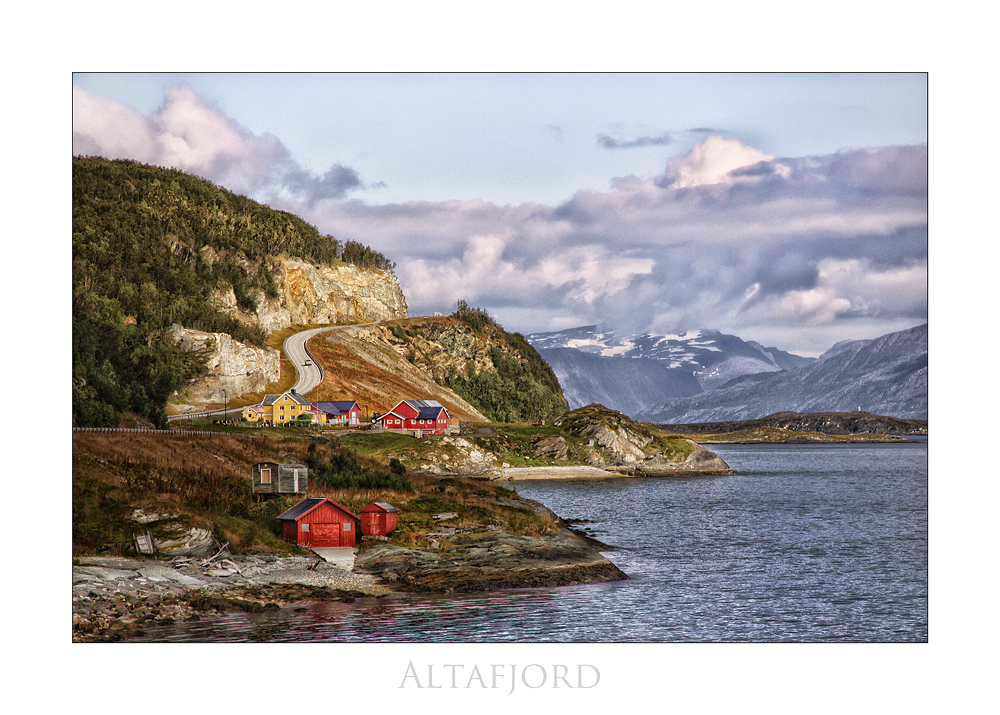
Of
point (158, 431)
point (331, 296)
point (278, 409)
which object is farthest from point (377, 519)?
point (331, 296)

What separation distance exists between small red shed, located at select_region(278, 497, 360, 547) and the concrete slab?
0.21 meters

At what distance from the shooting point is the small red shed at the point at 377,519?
31797mm

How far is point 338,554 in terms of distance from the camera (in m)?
29.5

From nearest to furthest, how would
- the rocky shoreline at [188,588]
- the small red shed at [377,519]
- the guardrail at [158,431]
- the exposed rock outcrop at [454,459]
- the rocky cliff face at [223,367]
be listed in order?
the rocky shoreline at [188,588] → the guardrail at [158,431] → the small red shed at [377,519] → the rocky cliff face at [223,367] → the exposed rock outcrop at [454,459]

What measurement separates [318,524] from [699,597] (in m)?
15.2

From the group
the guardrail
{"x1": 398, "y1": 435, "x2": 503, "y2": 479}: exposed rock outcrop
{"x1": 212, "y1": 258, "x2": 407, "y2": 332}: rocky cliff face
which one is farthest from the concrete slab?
{"x1": 212, "y1": 258, "x2": 407, "y2": 332}: rocky cliff face

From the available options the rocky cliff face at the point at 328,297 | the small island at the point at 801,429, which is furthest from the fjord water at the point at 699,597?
the small island at the point at 801,429

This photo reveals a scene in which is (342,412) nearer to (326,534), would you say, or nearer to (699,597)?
(326,534)

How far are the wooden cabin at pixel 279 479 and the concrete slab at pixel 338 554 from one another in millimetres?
3185

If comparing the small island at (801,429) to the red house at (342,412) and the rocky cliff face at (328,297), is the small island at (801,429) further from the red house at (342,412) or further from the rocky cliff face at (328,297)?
the red house at (342,412)

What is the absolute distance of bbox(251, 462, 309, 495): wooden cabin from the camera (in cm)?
3144
